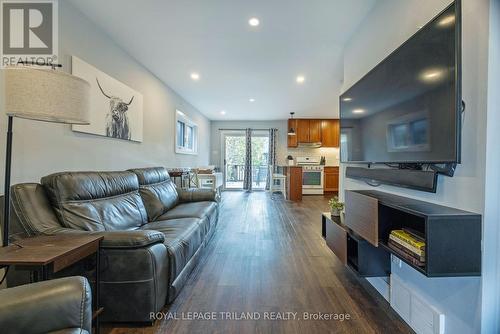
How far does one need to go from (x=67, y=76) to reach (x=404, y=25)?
7.47ft

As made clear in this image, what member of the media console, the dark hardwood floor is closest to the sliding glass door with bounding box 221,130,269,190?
the dark hardwood floor

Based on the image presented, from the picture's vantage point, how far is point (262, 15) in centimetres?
224

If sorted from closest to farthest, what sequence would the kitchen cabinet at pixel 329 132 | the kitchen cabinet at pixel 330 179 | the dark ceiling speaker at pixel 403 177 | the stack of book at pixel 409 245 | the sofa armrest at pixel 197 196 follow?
the stack of book at pixel 409 245 → the dark ceiling speaker at pixel 403 177 → the sofa armrest at pixel 197 196 → the kitchen cabinet at pixel 330 179 → the kitchen cabinet at pixel 329 132

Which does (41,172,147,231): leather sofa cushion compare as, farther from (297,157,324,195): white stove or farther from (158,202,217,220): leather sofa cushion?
(297,157,324,195): white stove

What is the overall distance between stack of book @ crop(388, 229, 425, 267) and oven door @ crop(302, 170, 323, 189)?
588 centimetres

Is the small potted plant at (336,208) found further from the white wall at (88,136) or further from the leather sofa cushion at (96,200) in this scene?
the white wall at (88,136)

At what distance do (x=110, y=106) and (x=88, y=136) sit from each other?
0.51 metres

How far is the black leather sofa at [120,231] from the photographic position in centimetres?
142

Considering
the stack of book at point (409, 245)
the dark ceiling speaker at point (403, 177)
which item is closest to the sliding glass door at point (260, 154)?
the dark ceiling speaker at point (403, 177)

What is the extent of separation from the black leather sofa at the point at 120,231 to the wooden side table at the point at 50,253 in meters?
0.10

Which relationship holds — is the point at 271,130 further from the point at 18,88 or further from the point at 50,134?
the point at 18,88

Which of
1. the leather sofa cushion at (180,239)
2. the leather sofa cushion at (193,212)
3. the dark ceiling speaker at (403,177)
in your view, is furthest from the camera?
the leather sofa cushion at (193,212)

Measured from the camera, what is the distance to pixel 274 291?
6.19 feet

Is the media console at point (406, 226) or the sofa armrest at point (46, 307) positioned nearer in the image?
the sofa armrest at point (46, 307)
